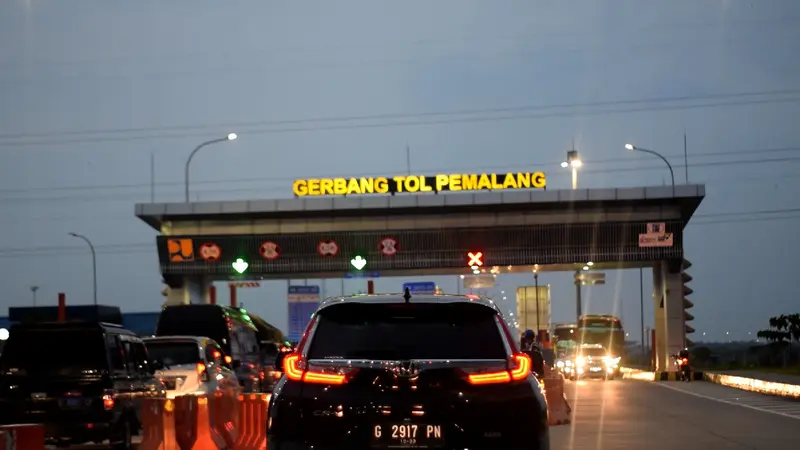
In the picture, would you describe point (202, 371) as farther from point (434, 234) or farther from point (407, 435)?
point (434, 234)

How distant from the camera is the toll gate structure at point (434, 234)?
50938 mm

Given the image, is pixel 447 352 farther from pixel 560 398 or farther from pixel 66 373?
pixel 560 398

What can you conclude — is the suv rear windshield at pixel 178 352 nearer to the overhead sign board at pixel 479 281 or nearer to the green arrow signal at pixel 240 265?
the green arrow signal at pixel 240 265

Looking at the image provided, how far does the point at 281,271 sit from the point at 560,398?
96.9 feet

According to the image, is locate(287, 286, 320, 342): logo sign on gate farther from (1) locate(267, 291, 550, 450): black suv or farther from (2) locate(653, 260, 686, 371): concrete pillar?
(1) locate(267, 291, 550, 450): black suv

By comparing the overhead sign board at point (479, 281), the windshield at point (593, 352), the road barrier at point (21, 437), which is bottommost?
the windshield at point (593, 352)

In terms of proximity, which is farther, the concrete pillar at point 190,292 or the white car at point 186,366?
the concrete pillar at point 190,292

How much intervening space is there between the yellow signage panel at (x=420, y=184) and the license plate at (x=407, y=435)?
145 feet

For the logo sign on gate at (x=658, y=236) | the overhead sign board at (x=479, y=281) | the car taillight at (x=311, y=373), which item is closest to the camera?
the car taillight at (x=311, y=373)

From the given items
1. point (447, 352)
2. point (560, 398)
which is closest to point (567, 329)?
point (560, 398)

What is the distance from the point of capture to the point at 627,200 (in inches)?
1997

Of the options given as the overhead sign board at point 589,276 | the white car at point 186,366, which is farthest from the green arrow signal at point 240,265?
the overhead sign board at point 589,276

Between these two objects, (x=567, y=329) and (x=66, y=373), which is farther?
(x=567, y=329)

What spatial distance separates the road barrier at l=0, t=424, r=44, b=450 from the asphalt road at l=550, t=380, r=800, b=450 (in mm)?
11226
